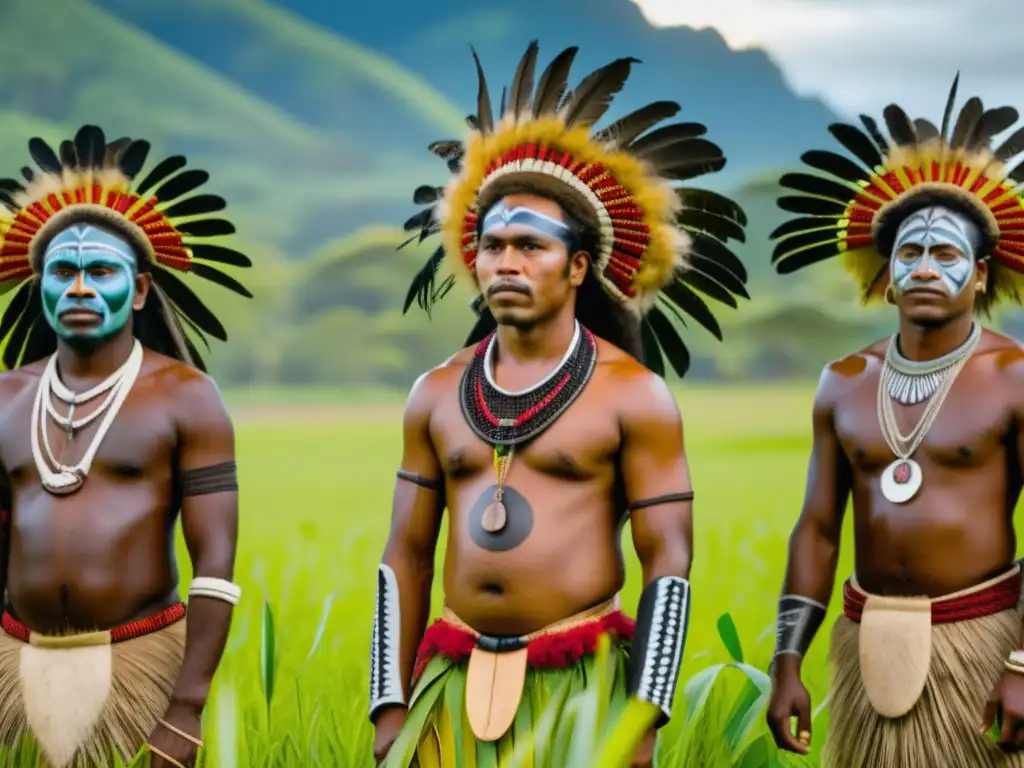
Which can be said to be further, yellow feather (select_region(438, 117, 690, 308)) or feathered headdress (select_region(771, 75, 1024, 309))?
feathered headdress (select_region(771, 75, 1024, 309))

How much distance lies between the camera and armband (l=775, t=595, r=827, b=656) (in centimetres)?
411

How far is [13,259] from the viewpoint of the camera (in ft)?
14.3

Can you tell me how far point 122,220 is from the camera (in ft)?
13.9

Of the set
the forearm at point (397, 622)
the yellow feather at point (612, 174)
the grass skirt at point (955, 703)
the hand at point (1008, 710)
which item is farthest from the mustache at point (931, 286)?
the forearm at point (397, 622)

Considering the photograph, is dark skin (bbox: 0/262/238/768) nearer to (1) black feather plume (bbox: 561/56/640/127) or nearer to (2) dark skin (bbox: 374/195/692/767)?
(2) dark skin (bbox: 374/195/692/767)

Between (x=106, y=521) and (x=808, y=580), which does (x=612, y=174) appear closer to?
(x=808, y=580)

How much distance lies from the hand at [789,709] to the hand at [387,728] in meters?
1.01

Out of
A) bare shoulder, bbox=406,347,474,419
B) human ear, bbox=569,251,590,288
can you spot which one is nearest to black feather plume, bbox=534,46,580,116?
human ear, bbox=569,251,590,288

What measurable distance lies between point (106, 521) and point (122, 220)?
2.74 ft

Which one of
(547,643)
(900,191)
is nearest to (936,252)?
(900,191)

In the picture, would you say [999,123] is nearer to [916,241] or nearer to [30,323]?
[916,241]

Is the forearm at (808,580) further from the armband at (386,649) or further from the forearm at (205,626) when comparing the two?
the forearm at (205,626)

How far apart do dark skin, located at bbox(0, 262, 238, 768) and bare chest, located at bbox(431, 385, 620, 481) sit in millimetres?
779

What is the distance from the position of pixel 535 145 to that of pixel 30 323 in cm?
170
